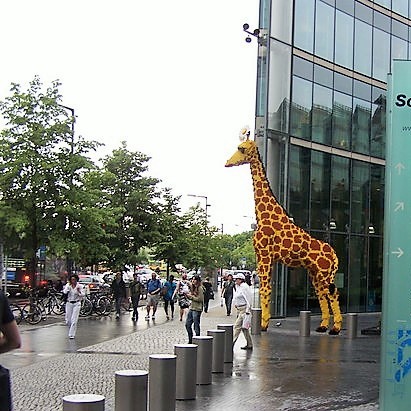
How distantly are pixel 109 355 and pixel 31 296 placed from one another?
918 centimetres

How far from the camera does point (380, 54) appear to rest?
32.1 meters

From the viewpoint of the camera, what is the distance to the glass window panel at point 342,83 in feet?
97.9

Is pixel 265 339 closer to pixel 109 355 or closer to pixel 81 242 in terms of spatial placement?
pixel 109 355

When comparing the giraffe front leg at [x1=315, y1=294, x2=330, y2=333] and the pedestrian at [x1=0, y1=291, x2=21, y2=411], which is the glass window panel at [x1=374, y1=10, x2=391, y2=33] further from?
the pedestrian at [x1=0, y1=291, x2=21, y2=411]

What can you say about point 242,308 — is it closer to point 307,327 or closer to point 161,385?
point 307,327

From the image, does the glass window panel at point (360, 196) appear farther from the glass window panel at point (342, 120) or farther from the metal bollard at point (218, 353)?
the metal bollard at point (218, 353)

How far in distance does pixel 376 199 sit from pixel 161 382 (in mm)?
24674

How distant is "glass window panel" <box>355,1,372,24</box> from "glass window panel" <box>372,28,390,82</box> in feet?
2.25

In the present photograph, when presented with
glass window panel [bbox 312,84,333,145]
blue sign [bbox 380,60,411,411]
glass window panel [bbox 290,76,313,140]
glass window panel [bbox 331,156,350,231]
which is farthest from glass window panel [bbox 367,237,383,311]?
blue sign [bbox 380,60,411,411]

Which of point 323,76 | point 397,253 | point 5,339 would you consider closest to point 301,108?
point 323,76

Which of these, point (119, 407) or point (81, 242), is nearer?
point (119, 407)

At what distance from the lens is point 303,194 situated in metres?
28.5

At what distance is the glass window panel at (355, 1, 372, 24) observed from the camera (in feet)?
101

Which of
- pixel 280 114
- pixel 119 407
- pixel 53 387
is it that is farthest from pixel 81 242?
pixel 119 407
